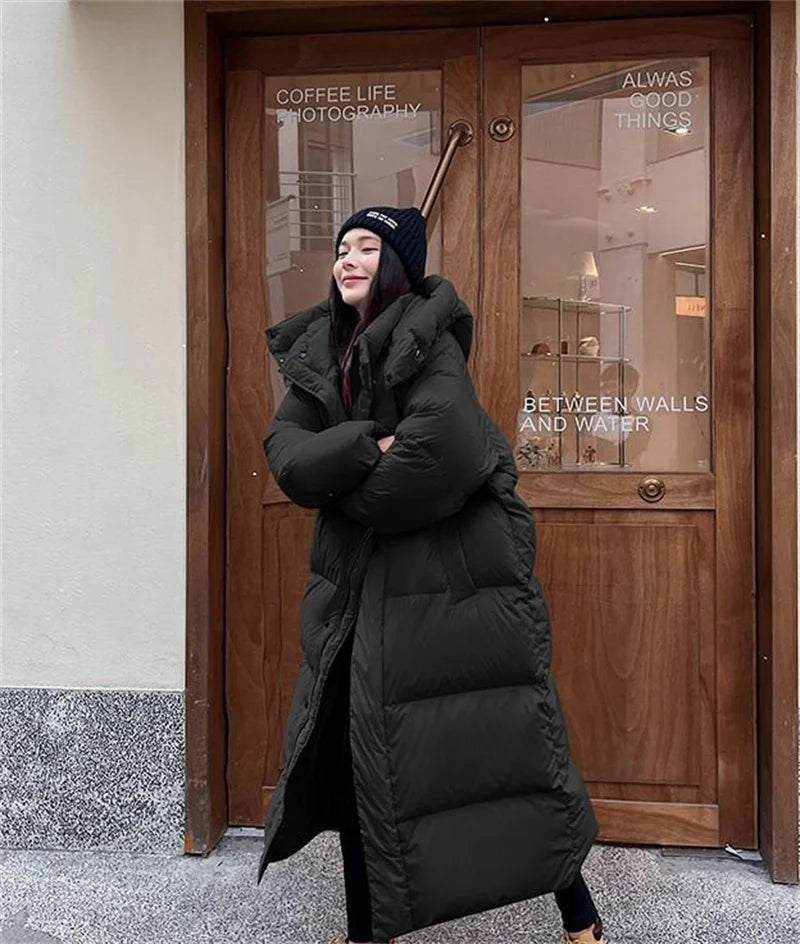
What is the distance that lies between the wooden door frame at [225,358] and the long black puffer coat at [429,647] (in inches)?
36.0

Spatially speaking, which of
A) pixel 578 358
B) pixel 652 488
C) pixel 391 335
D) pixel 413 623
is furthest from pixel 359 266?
pixel 652 488

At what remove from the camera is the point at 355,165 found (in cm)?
344

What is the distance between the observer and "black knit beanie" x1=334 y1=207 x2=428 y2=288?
2.46 metres

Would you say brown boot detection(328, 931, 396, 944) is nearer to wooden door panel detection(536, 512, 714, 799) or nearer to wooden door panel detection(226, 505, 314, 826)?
wooden door panel detection(226, 505, 314, 826)

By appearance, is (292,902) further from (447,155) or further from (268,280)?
(447,155)

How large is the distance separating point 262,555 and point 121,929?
126cm

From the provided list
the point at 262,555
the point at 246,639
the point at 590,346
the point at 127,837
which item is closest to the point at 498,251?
the point at 590,346

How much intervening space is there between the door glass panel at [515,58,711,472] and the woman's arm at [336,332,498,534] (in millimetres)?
1075

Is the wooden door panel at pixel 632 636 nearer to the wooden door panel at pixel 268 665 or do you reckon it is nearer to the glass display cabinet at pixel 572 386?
the glass display cabinet at pixel 572 386

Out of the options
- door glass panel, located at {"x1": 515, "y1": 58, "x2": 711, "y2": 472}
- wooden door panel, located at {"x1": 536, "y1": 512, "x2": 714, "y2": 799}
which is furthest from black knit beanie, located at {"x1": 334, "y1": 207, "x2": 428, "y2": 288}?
wooden door panel, located at {"x1": 536, "y1": 512, "x2": 714, "y2": 799}

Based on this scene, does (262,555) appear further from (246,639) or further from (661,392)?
(661,392)

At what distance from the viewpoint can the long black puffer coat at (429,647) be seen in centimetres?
231

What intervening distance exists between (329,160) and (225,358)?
795 millimetres

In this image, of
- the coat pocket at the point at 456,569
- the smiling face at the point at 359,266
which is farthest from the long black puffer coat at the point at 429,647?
the smiling face at the point at 359,266
